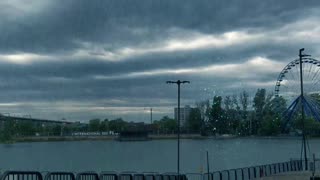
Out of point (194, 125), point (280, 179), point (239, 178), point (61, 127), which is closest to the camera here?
point (280, 179)

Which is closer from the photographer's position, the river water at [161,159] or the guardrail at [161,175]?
the guardrail at [161,175]

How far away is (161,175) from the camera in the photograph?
89.5ft

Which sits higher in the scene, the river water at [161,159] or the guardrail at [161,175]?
the guardrail at [161,175]

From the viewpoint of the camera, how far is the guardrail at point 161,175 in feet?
48.9

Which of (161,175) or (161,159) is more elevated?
(161,175)

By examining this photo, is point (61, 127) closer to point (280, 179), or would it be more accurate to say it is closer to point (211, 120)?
point (211, 120)

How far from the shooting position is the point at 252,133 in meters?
158

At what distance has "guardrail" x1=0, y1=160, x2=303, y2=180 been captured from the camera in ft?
48.9

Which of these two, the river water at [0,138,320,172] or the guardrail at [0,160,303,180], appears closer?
the guardrail at [0,160,303,180]

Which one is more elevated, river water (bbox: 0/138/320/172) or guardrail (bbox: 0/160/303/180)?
guardrail (bbox: 0/160/303/180)

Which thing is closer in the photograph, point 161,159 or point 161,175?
point 161,175

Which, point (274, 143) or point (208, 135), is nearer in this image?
point (274, 143)

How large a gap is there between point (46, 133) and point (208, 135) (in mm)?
65409

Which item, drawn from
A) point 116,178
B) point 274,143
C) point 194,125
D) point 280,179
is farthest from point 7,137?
point 116,178
